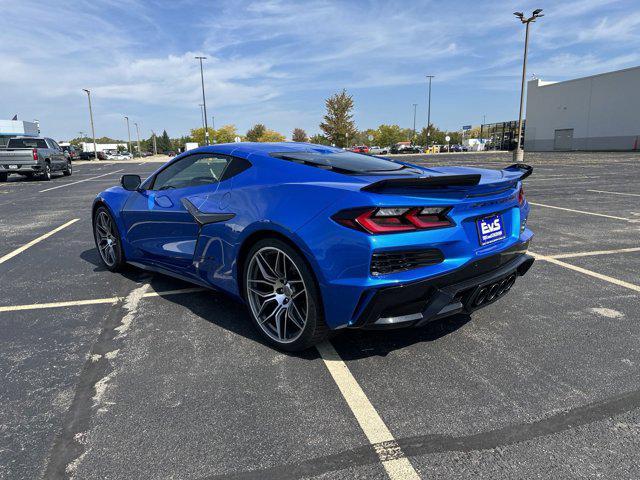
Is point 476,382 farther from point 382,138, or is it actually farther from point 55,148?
point 382,138

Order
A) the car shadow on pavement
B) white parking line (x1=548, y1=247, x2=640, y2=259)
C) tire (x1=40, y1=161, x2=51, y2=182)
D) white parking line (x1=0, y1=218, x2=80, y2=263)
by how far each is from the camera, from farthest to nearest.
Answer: tire (x1=40, y1=161, x2=51, y2=182), white parking line (x1=0, y1=218, x2=80, y2=263), white parking line (x1=548, y1=247, x2=640, y2=259), the car shadow on pavement

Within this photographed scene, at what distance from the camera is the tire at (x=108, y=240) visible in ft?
15.8

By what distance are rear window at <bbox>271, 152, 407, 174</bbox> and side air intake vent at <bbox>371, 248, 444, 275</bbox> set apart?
0.85 meters

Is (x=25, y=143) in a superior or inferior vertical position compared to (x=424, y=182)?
superior

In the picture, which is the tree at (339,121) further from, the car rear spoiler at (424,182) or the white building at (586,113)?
the car rear spoiler at (424,182)

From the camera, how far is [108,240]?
16.4 feet

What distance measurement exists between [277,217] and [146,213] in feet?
6.36

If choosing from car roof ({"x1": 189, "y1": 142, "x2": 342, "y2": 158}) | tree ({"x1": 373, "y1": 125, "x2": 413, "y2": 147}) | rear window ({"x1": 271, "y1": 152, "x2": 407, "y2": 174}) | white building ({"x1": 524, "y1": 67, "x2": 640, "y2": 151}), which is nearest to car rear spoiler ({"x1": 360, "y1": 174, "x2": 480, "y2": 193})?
rear window ({"x1": 271, "y1": 152, "x2": 407, "y2": 174})

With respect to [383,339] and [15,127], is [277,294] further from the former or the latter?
[15,127]

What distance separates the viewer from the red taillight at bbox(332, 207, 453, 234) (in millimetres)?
2436

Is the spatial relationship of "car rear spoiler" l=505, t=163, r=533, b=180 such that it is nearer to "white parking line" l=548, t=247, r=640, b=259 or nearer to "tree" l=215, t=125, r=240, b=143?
"white parking line" l=548, t=247, r=640, b=259

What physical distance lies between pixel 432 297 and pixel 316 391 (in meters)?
0.85

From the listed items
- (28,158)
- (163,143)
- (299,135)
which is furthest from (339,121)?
(163,143)

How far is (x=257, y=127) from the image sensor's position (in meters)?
92.2
